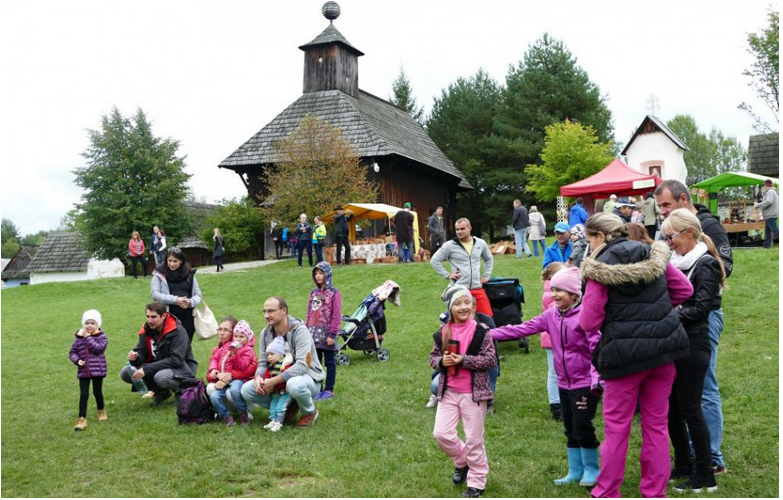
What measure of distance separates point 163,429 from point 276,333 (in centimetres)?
153

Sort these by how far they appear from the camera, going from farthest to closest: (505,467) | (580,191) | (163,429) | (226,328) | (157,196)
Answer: (157,196) → (580,191) → (226,328) → (163,429) → (505,467)

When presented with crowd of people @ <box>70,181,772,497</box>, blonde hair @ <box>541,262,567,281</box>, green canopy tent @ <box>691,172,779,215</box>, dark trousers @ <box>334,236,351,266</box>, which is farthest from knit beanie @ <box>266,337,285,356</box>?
green canopy tent @ <box>691,172,779,215</box>

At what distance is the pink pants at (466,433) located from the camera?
524 centimetres

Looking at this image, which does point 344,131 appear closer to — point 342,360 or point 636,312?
point 342,360

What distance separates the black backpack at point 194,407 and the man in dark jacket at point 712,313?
5.00 meters

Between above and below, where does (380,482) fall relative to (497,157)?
below

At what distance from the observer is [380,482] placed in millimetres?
5543

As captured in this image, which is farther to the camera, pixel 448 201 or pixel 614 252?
pixel 448 201

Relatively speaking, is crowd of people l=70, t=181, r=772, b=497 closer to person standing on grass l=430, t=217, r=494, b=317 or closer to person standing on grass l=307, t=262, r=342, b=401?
person standing on grass l=307, t=262, r=342, b=401

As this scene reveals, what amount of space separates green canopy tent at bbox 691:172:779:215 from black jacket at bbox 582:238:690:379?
22.4 metres

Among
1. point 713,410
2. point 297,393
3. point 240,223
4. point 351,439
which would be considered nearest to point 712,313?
point 713,410

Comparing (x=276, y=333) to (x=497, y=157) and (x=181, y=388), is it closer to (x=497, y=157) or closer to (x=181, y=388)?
(x=181, y=388)

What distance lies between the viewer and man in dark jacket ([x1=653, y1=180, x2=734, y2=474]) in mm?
5379

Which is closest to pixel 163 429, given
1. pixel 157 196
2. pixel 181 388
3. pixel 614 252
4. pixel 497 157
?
pixel 181 388
